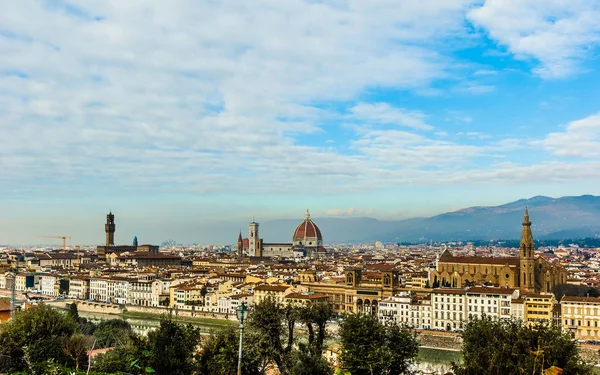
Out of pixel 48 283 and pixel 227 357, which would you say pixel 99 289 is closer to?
pixel 48 283

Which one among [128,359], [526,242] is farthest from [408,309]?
[128,359]

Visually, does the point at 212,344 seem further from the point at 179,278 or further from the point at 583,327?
the point at 179,278

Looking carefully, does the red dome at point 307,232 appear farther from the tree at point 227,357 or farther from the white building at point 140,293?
the tree at point 227,357

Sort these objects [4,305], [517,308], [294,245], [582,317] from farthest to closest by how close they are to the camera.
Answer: [294,245] → [517,308] → [582,317] → [4,305]

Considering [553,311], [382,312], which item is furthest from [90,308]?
[553,311]

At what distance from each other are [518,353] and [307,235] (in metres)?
93.4

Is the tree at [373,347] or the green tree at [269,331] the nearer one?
the green tree at [269,331]

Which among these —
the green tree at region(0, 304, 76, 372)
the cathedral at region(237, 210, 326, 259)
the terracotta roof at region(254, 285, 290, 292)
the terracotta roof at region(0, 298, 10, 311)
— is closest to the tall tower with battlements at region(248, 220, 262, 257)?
the cathedral at region(237, 210, 326, 259)

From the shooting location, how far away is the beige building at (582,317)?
31656mm

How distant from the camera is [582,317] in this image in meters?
32.0

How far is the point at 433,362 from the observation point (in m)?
27.8

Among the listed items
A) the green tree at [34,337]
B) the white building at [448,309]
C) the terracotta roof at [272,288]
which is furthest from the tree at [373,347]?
the terracotta roof at [272,288]

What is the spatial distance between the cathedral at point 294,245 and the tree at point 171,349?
86.5 metres

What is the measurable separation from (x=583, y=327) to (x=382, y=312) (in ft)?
36.7
